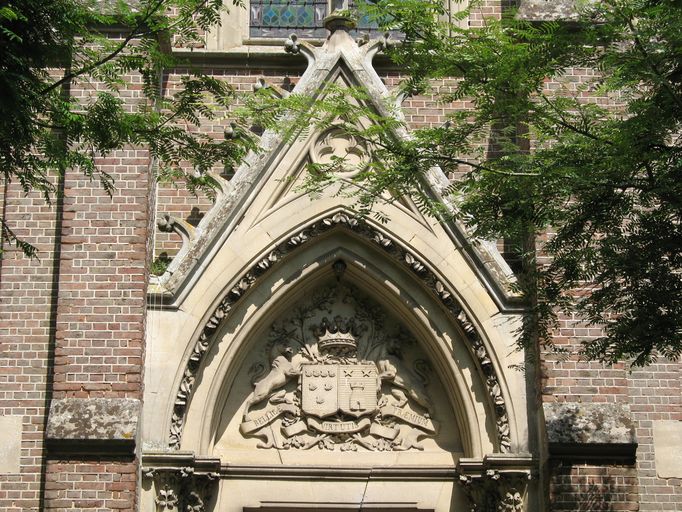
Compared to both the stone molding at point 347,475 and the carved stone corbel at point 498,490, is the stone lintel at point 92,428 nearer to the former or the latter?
the stone molding at point 347,475

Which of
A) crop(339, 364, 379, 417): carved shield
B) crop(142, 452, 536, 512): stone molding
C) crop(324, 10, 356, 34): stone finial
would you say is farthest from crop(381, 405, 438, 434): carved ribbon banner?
crop(324, 10, 356, 34): stone finial

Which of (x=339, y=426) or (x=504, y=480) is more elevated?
(x=339, y=426)

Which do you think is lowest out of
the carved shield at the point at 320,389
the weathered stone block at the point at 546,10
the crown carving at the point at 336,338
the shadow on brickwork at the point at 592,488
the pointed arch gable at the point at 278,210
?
the shadow on brickwork at the point at 592,488

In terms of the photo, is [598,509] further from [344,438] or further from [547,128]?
[547,128]

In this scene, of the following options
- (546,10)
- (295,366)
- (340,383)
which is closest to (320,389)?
(340,383)

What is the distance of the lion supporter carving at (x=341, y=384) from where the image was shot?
14.3 metres

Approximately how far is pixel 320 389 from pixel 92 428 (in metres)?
2.37

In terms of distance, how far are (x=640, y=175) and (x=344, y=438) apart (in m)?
4.15

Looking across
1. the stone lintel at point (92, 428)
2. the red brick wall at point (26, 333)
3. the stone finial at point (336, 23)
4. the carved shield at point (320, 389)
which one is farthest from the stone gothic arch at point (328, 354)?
the red brick wall at point (26, 333)

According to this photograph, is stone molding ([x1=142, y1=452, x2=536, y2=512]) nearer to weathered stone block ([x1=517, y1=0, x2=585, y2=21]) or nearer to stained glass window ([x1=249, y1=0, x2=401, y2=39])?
weathered stone block ([x1=517, y1=0, x2=585, y2=21])

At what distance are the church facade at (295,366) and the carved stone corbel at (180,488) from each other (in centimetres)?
2

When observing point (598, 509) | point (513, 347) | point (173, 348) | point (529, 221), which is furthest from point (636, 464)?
point (173, 348)

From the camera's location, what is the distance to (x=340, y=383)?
14367 millimetres

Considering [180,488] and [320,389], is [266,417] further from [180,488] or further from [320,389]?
[180,488]
